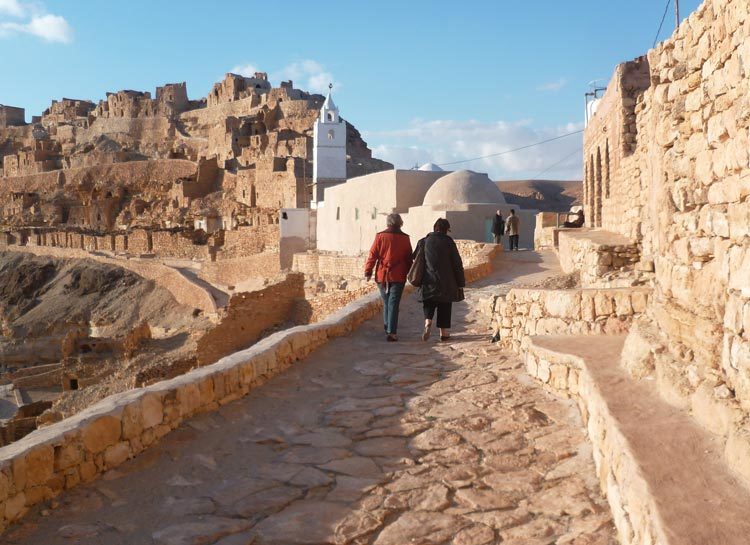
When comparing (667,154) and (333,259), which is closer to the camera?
(667,154)

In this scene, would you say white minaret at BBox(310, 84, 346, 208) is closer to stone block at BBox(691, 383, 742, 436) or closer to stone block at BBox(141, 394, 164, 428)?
stone block at BBox(141, 394, 164, 428)

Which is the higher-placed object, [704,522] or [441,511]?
[704,522]

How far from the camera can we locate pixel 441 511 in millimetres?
3215

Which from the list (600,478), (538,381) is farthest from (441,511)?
(538,381)

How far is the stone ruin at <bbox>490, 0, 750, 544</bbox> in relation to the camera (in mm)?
2514

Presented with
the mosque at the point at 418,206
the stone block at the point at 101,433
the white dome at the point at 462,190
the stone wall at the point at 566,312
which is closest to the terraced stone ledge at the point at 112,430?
the stone block at the point at 101,433

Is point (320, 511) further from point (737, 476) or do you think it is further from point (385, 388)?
point (385, 388)

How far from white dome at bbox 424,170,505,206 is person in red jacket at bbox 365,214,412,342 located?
44.8ft

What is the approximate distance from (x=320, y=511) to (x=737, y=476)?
1752mm

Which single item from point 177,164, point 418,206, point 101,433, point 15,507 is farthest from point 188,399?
point 177,164

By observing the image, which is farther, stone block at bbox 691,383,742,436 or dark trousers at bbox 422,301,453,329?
dark trousers at bbox 422,301,453,329

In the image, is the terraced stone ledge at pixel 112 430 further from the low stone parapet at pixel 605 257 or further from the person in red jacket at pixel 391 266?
the low stone parapet at pixel 605 257

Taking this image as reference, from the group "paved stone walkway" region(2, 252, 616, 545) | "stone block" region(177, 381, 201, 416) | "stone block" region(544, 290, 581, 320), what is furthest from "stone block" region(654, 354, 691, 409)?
"stone block" region(177, 381, 201, 416)

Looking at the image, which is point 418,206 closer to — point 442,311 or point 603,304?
point 442,311
